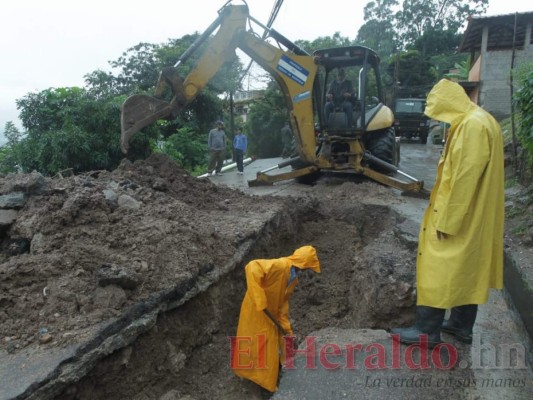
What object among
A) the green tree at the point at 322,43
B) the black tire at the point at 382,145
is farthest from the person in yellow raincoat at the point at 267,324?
the green tree at the point at 322,43

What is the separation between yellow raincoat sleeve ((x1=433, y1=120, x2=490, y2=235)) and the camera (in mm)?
2629

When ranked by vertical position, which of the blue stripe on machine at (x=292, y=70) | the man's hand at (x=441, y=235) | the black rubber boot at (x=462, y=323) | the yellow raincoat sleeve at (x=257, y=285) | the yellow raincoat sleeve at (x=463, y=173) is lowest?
the black rubber boot at (x=462, y=323)

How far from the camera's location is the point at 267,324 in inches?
130

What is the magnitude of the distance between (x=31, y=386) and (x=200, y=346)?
4.99ft

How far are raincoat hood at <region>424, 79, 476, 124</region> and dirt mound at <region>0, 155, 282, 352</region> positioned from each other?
2247 millimetres

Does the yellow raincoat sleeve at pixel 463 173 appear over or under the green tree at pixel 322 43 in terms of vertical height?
under

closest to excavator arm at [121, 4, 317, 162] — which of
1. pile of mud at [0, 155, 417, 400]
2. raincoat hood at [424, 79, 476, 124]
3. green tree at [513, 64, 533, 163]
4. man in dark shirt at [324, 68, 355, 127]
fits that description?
man in dark shirt at [324, 68, 355, 127]

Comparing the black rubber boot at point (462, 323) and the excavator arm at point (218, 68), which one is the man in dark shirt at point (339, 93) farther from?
the black rubber boot at point (462, 323)

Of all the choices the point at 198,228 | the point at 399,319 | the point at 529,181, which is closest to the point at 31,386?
the point at 198,228

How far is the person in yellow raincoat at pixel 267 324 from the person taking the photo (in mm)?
3215

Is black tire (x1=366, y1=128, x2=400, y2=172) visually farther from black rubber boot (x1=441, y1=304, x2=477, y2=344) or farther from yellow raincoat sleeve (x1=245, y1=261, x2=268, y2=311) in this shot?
yellow raincoat sleeve (x1=245, y1=261, x2=268, y2=311)

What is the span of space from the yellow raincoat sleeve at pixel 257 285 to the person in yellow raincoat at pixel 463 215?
1.05 meters

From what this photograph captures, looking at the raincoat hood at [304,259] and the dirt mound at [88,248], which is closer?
the dirt mound at [88,248]

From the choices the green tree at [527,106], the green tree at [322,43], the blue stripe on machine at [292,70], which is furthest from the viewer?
the green tree at [322,43]
